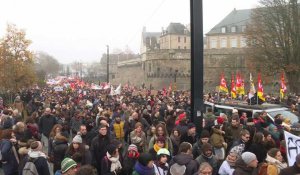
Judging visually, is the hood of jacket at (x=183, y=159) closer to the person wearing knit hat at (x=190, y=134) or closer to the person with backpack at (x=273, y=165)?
the person with backpack at (x=273, y=165)

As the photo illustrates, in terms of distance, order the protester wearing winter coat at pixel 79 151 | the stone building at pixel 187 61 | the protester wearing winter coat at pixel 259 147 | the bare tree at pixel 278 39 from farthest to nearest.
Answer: the stone building at pixel 187 61 → the bare tree at pixel 278 39 → the protester wearing winter coat at pixel 259 147 → the protester wearing winter coat at pixel 79 151

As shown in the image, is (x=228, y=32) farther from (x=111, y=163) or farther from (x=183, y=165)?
(x=183, y=165)

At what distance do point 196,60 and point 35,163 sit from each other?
4048mm

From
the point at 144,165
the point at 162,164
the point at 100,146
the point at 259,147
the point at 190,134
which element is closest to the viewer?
the point at 144,165

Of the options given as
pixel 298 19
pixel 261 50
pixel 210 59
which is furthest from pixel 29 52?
pixel 210 59

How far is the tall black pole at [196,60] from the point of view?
29.4 feet

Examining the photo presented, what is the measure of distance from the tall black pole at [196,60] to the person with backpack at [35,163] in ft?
12.0

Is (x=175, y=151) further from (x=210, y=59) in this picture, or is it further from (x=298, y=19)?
(x=210, y=59)

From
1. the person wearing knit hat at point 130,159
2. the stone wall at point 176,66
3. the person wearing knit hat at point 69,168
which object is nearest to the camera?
the person wearing knit hat at point 69,168

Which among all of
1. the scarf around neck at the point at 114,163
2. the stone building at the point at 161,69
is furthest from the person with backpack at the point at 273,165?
the stone building at the point at 161,69

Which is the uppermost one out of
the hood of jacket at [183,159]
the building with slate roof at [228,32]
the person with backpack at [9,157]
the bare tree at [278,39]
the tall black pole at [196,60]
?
the building with slate roof at [228,32]

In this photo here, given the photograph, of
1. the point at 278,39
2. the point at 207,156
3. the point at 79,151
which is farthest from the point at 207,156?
the point at 278,39

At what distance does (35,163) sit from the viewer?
700 cm

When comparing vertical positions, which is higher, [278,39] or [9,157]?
[278,39]
